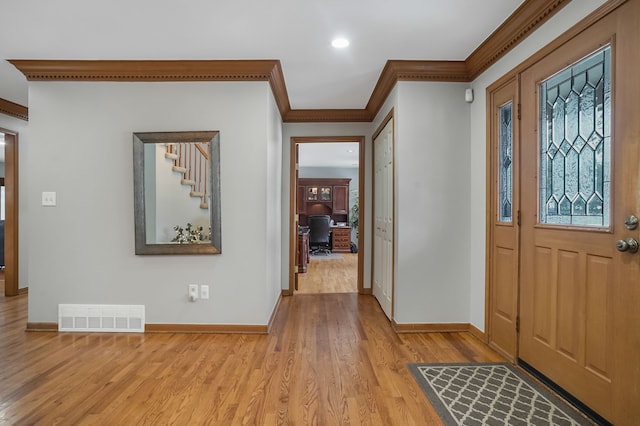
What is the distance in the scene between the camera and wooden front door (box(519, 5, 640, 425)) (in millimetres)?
1604

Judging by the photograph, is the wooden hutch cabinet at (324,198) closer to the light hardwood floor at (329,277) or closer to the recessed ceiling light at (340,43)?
the light hardwood floor at (329,277)

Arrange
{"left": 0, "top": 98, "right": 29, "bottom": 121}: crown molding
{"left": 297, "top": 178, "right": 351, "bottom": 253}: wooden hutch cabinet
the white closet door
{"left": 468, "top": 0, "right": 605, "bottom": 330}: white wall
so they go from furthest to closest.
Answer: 1. {"left": 297, "top": 178, "right": 351, "bottom": 253}: wooden hutch cabinet
2. {"left": 0, "top": 98, "right": 29, "bottom": 121}: crown molding
3. the white closet door
4. {"left": 468, "top": 0, "right": 605, "bottom": 330}: white wall

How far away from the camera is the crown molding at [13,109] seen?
4.08 m

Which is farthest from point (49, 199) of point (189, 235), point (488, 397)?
point (488, 397)

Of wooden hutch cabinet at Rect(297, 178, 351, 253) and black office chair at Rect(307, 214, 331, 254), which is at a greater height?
wooden hutch cabinet at Rect(297, 178, 351, 253)

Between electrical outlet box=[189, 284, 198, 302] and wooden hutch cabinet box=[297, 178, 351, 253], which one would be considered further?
wooden hutch cabinet box=[297, 178, 351, 253]

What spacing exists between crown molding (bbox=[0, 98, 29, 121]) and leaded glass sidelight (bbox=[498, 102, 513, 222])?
→ 531 cm

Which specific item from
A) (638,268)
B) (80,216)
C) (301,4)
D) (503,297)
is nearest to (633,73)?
(638,268)

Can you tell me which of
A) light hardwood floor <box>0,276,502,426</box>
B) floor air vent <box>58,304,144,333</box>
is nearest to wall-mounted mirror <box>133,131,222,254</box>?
floor air vent <box>58,304,144,333</box>

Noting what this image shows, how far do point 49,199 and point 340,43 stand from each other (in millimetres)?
2842

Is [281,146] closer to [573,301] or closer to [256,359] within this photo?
[256,359]

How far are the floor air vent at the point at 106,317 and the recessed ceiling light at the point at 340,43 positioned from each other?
108 inches

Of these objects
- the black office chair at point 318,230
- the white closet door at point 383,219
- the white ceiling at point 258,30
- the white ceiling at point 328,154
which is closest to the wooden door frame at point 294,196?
the white closet door at point 383,219

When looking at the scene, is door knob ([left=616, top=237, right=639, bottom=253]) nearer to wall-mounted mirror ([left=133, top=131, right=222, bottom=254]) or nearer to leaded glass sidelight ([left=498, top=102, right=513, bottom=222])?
leaded glass sidelight ([left=498, top=102, right=513, bottom=222])
